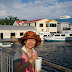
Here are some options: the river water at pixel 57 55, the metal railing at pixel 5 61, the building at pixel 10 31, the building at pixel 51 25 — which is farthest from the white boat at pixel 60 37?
the metal railing at pixel 5 61

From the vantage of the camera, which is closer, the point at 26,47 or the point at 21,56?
the point at 21,56

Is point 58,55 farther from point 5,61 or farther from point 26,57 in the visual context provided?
point 26,57

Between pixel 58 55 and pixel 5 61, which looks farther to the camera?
pixel 58 55

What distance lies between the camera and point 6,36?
4081 cm

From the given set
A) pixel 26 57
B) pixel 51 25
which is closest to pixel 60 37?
pixel 51 25

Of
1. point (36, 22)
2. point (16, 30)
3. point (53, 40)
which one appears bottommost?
point (53, 40)

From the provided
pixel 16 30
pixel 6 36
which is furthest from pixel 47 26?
pixel 6 36

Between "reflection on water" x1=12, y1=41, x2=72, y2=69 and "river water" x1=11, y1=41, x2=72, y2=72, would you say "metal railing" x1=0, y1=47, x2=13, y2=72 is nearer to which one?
"river water" x1=11, y1=41, x2=72, y2=72

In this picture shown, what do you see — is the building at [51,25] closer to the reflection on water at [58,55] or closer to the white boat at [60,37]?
the white boat at [60,37]

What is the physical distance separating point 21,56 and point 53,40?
38.1 meters

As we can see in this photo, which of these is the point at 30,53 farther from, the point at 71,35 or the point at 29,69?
the point at 71,35

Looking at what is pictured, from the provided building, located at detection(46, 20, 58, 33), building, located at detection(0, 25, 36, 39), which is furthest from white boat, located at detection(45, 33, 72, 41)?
building, located at detection(0, 25, 36, 39)

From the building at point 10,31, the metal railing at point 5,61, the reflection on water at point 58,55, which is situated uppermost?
the building at point 10,31

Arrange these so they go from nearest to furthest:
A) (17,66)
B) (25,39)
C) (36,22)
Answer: (17,66) < (25,39) < (36,22)
